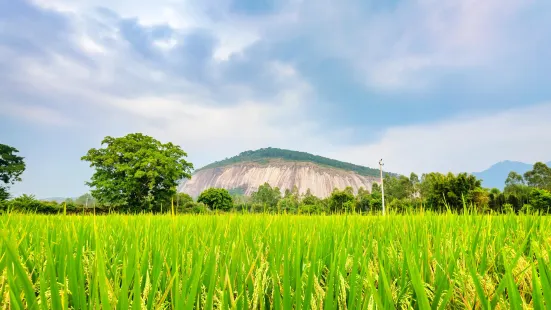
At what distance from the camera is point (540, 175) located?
78625mm

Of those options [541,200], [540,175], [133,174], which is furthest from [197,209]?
[540,175]

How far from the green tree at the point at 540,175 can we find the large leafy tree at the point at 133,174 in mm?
86931

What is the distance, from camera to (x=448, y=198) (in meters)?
41.6

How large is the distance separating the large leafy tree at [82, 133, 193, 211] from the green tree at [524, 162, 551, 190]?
86931mm

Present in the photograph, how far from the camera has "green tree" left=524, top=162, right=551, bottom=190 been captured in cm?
7659

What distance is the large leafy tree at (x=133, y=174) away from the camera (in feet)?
114

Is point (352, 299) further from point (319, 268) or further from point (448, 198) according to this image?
point (448, 198)

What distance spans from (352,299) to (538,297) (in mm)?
482

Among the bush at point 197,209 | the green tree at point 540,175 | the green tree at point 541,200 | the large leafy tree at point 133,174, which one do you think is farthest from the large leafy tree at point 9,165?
the green tree at point 540,175

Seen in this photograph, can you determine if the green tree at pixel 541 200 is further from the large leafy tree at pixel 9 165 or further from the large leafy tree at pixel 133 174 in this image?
the large leafy tree at pixel 9 165

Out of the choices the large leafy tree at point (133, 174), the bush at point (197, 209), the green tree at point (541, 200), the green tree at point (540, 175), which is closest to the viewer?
the bush at point (197, 209)

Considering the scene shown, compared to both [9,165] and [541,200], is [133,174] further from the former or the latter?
[541,200]

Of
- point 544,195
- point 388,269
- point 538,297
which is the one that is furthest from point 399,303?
point 544,195

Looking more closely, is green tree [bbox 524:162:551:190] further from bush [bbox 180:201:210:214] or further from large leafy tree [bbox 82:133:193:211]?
bush [bbox 180:201:210:214]
